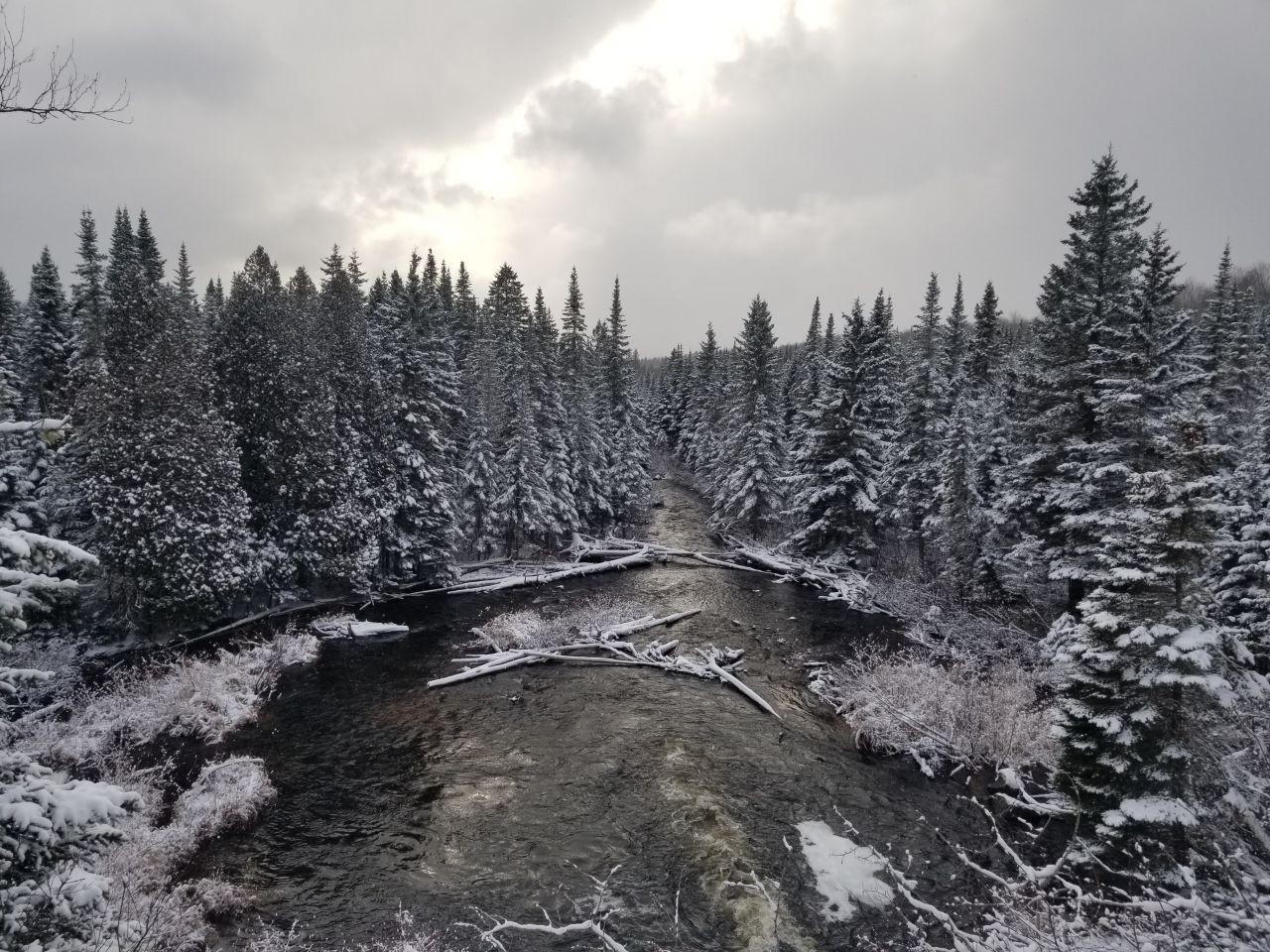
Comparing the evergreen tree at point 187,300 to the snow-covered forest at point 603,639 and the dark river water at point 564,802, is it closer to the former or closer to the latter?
the snow-covered forest at point 603,639

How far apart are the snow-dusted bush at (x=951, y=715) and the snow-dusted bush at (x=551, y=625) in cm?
1049

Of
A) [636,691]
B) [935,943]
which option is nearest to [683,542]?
[636,691]

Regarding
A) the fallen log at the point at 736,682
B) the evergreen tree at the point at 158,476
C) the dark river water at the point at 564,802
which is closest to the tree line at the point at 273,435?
the evergreen tree at the point at 158,476

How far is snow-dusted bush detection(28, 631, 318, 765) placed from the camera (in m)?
15.0

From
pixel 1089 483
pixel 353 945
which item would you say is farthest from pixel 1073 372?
pixel 353 945

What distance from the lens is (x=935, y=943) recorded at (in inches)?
390

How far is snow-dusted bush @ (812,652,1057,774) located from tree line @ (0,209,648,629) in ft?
69.3

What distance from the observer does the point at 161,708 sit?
16.9 m

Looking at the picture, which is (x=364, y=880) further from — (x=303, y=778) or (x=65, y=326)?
(x=65, y=326)

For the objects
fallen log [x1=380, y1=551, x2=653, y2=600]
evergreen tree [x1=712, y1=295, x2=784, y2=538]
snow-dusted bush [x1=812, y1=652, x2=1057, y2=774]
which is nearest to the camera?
snow-dusted bush [x1=812, y1=652, x2=1057, y2=774]

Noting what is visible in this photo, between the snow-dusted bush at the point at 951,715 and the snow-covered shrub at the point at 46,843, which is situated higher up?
the snow-covered shrub at the point at 46,843

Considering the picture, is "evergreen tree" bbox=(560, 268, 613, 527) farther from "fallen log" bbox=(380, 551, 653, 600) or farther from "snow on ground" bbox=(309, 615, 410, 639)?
"snow on ground" bbox=(309, 615, 410, 639)

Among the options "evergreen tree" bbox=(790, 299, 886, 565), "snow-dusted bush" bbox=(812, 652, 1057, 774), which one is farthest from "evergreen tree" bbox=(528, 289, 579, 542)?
"snow-dusted bush" bbox=(812, 652, 1057, 774)

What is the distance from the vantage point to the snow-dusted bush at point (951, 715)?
48.0 feet
